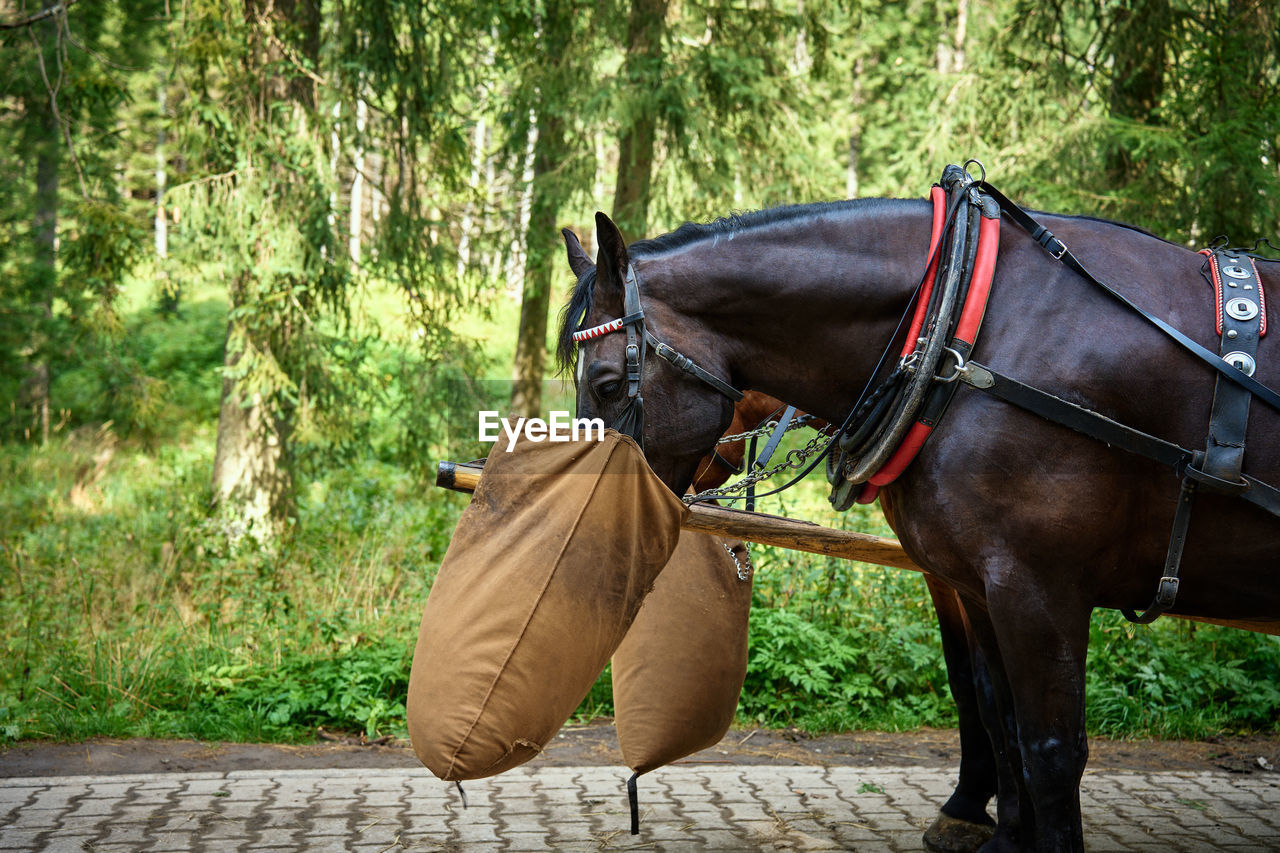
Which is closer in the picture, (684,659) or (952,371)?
(952,371)

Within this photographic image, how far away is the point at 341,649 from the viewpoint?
227 inches

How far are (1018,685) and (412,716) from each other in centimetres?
152

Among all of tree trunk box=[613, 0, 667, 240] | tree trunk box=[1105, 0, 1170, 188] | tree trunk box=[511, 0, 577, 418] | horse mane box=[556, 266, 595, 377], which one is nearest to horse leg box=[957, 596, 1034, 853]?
horse mane box=[556, 266, 595, 377]

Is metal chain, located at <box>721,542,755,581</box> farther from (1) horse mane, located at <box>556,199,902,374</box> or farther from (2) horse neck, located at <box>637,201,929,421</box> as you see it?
(1) horse mane, located at <box>556,199,902,374</box>

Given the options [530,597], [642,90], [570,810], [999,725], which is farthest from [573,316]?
[642,90]

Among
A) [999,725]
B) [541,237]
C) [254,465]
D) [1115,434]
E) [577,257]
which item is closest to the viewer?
[1115,434]

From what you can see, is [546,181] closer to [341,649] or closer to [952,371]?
[341,649]

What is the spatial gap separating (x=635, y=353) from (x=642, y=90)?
6.91 meters

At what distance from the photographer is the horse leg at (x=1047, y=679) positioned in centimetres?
241

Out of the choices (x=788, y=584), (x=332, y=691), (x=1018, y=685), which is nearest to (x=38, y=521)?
(x=332, y=691)

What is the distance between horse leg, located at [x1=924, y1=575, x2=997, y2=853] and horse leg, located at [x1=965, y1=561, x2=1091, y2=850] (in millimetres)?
1122

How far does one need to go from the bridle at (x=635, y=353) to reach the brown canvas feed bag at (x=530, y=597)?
2.7 inches

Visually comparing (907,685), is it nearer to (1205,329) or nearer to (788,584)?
(788,584)

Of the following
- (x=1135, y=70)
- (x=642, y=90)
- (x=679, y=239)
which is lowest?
(x=679, y=239)
